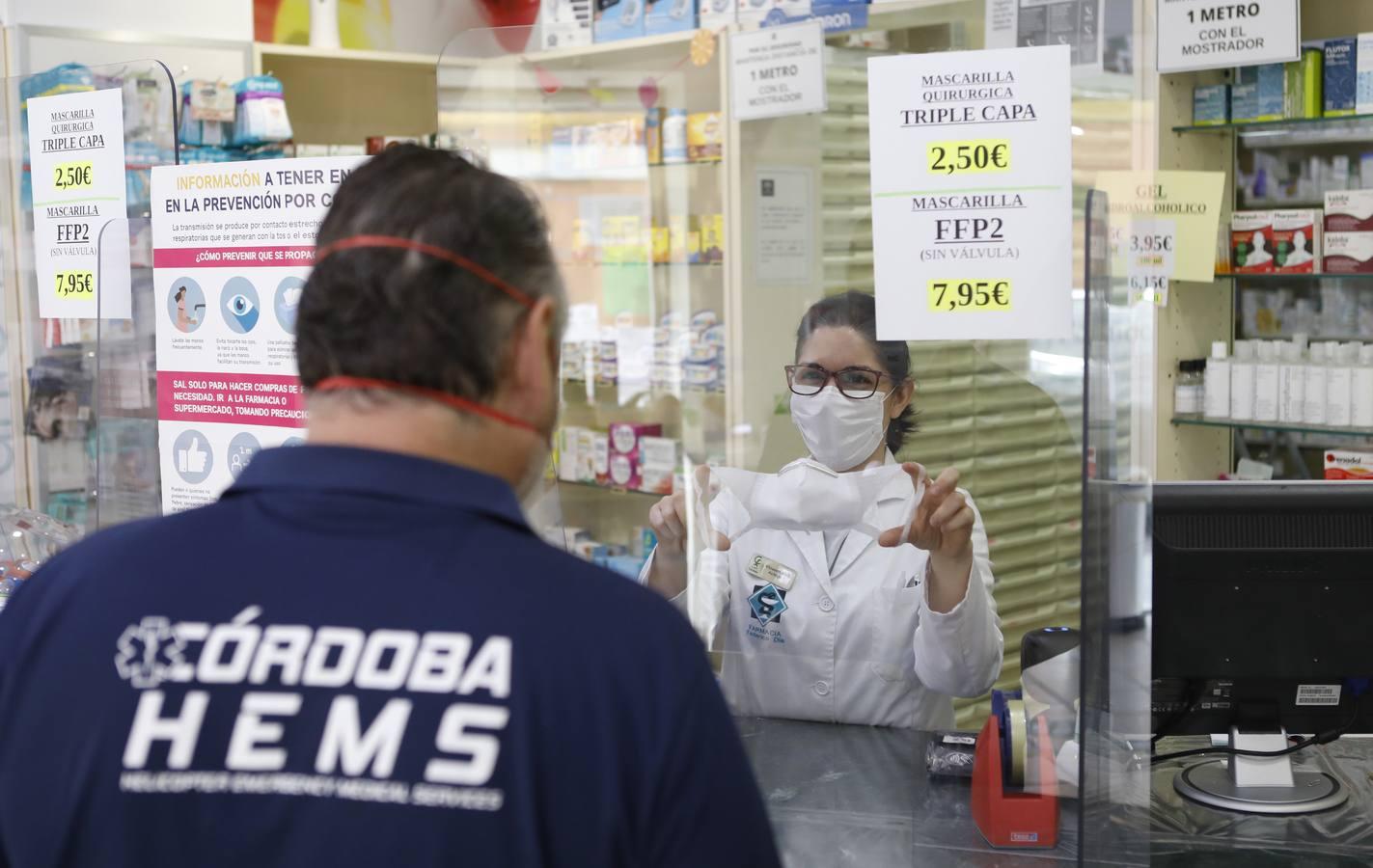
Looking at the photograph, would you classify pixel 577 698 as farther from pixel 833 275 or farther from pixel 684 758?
pixel 833 275

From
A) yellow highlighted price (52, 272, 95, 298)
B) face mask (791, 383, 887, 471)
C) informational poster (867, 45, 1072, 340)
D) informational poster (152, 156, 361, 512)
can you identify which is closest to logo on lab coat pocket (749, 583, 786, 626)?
face mask (791, 383, 887, 471)

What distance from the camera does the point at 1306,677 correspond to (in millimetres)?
2029

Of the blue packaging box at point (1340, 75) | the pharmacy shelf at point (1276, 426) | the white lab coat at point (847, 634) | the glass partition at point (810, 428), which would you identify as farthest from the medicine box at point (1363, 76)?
the white lab coat at point (847, 634)

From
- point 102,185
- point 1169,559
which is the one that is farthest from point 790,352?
point 102,185

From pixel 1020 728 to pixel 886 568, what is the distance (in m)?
0.68

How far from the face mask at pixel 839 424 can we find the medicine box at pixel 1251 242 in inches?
76.7

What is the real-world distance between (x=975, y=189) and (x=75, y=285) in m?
1.85

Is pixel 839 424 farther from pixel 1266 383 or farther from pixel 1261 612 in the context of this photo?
pixel 1266 383

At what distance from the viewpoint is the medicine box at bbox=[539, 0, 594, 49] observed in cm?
429

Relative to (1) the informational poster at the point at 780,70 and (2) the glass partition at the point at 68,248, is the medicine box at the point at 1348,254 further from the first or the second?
(2) the glass partition at the point at 68,248

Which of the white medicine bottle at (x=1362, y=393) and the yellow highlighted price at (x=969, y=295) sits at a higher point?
the yellow highlighted price at (x=969, y=295)

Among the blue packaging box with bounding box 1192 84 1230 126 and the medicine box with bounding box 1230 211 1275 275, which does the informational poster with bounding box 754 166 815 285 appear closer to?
the blue packaging box with bounding box 1192 84 1230 126

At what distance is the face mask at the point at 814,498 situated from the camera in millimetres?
2480

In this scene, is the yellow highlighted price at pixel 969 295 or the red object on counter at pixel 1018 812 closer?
the red object on counter at pixel 1018 812
